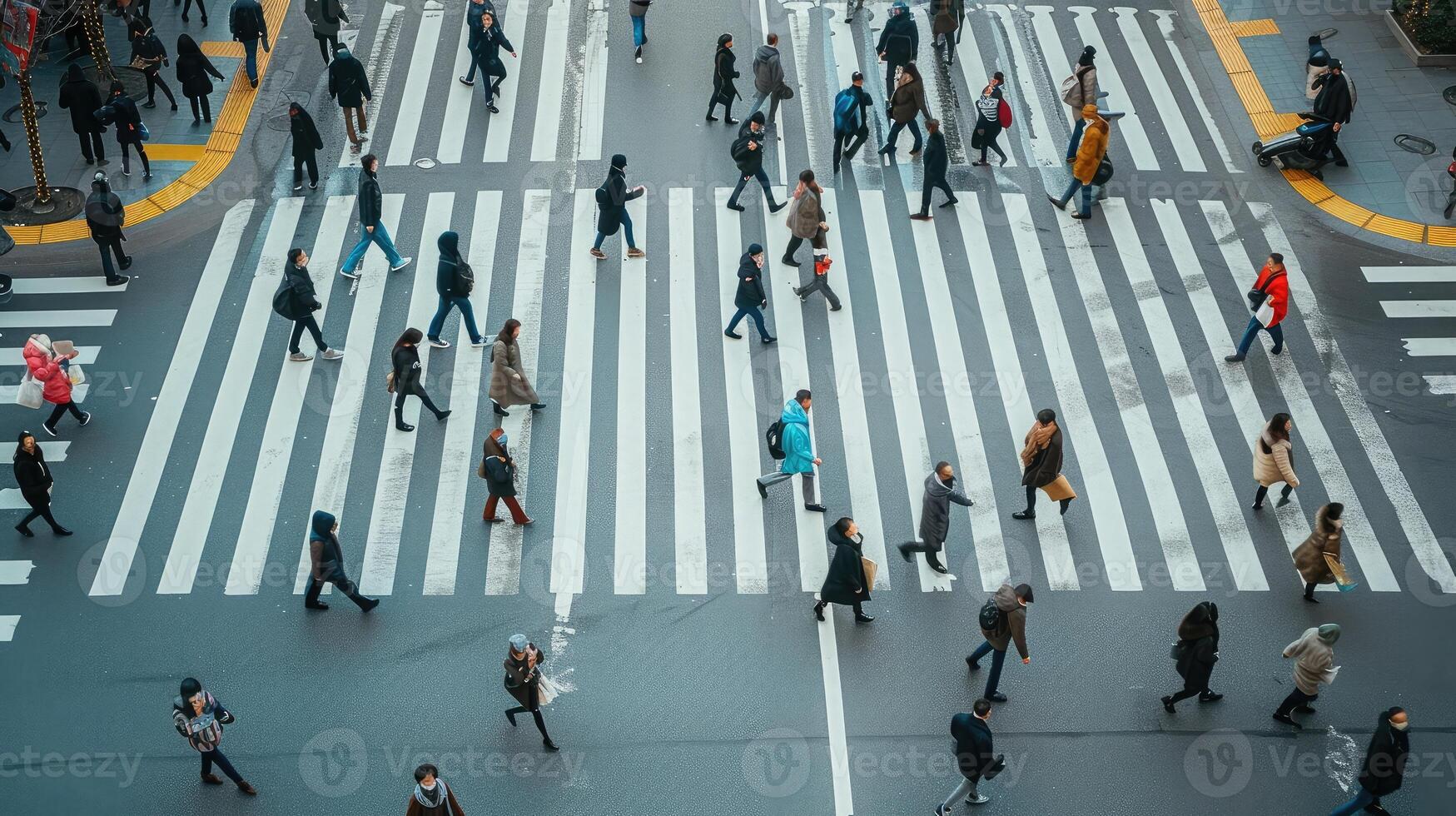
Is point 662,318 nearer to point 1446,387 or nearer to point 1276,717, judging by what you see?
point 1276,717

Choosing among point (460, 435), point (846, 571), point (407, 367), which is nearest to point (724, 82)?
point (460, 435)

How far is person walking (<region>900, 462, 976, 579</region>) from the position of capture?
15070 millimetres

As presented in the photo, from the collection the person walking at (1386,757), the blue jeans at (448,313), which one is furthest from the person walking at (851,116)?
the person walking at (1386,757)

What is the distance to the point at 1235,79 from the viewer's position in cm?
2423

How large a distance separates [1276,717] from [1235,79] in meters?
13.9

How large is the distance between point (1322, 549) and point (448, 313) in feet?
37.9

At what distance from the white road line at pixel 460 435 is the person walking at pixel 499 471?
75cm

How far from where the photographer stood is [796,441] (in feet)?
52.0

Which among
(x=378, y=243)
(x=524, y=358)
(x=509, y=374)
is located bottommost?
(x=509, y=374)

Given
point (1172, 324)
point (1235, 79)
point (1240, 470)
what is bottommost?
point (1240, 470)

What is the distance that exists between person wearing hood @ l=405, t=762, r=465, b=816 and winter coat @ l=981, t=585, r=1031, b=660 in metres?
5.66

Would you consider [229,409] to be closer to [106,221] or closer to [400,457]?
[400,457]

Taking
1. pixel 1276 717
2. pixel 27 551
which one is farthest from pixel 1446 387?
pixel 27 551

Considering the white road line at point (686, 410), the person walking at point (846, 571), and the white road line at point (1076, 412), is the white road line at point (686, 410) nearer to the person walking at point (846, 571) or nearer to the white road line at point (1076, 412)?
the person walking at point (846, 571)
